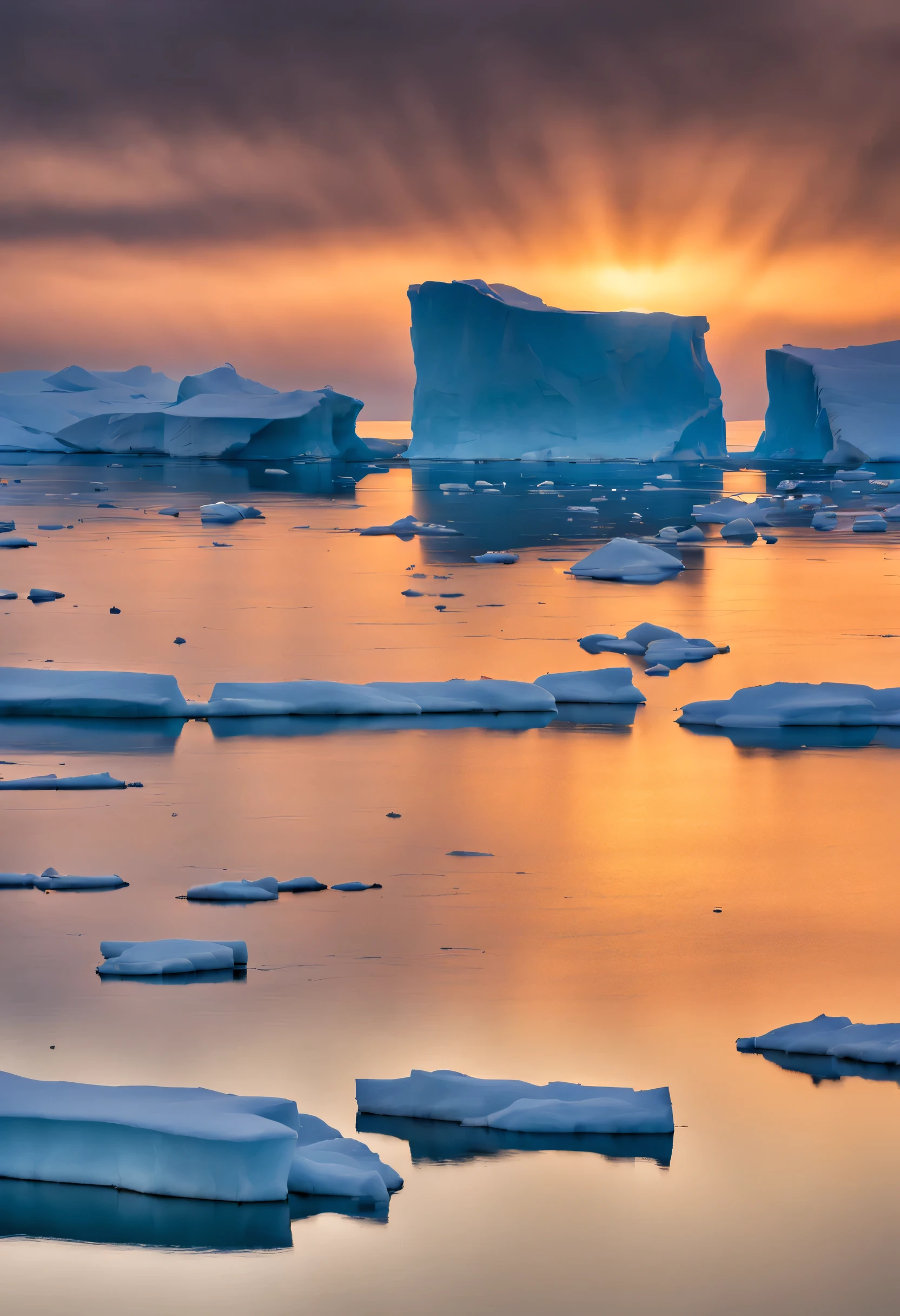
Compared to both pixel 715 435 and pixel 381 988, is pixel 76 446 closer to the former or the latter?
pixel 715 435

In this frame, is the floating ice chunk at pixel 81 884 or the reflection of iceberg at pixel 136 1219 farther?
the floating ice chunk at pixel 81 884

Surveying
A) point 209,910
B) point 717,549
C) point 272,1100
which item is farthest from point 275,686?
point 717,549

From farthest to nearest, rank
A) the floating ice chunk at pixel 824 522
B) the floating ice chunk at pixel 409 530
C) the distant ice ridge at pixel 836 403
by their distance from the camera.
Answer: the distant ice ridge at pixel 836 403 → the floating ice chunk at pixel 824 522 → the floating ice chunk at pixel 409 530

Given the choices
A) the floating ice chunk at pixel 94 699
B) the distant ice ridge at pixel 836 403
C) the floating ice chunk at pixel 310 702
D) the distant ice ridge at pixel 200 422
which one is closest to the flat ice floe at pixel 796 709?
the floating ice chunk at pixel 310 702

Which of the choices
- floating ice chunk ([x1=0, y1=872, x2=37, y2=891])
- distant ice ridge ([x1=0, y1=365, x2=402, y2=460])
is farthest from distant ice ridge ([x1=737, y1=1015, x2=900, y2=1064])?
distant ice ridge ([x1=0, y1=365, x2=402, y2=460])

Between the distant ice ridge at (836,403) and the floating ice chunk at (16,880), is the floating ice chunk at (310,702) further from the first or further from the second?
the distant ice ridge at (836,403)

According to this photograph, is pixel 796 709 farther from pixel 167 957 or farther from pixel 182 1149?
pixel 182 1149
